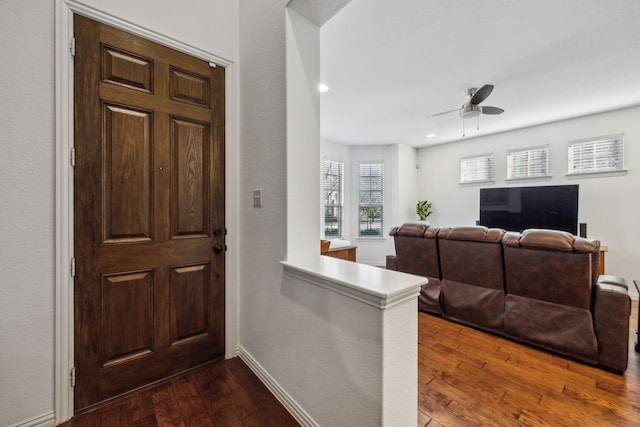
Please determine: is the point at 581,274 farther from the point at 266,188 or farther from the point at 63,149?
the point at 63,149

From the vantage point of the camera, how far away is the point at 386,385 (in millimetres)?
1004

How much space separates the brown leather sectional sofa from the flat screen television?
259 cm

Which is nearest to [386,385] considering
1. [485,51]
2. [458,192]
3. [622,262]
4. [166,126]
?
[166,126]

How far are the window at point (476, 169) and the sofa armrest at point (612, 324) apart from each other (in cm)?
390

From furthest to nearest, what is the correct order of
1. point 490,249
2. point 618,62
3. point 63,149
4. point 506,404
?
point 618,62
point 490,249
point 506,404
point 63,149

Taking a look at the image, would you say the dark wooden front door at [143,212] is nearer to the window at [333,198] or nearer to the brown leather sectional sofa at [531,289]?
the brown leather sectional sofa at [531,289]

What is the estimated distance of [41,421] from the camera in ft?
4.45

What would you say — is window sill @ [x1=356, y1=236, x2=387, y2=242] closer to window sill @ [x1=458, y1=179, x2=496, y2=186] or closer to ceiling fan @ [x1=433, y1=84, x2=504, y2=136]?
window sill @ [x1=458, y1=179, x2=496, y2=186]

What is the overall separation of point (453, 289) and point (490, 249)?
0.57 m

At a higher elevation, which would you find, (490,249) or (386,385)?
(490,249)

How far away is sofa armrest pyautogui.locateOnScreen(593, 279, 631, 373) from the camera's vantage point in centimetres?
181

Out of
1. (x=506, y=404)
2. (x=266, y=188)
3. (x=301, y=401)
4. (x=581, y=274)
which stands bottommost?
(x=506, y=404)

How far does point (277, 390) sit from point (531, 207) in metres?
5.12

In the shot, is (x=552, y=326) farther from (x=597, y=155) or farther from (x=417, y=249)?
(x=597, y=155)
